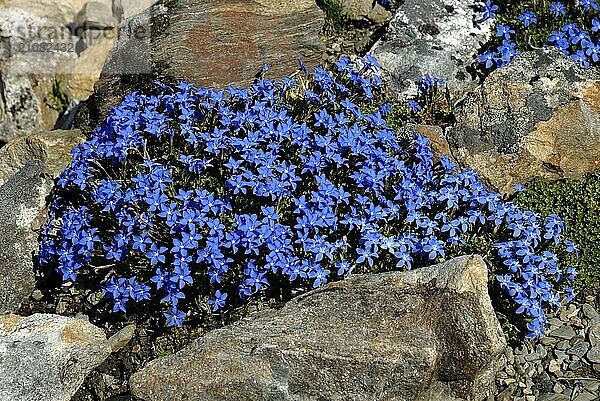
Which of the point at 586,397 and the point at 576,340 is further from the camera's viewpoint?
the point at 576,340

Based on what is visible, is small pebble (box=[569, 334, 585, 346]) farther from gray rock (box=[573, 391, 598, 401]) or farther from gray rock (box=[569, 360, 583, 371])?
gray rock (box=[573, 391, 598, 401])

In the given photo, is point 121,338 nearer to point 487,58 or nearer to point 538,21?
point 487,58

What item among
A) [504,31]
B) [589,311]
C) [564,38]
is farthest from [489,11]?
[589,311]

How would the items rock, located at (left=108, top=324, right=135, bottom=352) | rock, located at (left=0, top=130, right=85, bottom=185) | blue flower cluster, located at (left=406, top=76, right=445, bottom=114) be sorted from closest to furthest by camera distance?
rock, located at (left=108, top=324, right=135, bottom=352) < rock, located at (left=0, top=130, right=85, bottom=185) < blue flower cluster, located at (left=406, top=76, right=445, bottom=114)

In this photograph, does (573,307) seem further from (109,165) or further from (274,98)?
(109,165)

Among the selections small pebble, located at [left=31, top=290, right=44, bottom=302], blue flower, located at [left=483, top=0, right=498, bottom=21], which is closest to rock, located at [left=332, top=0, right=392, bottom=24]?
blue flower, located at [left=483, top=0, right=498, bottom=21]
